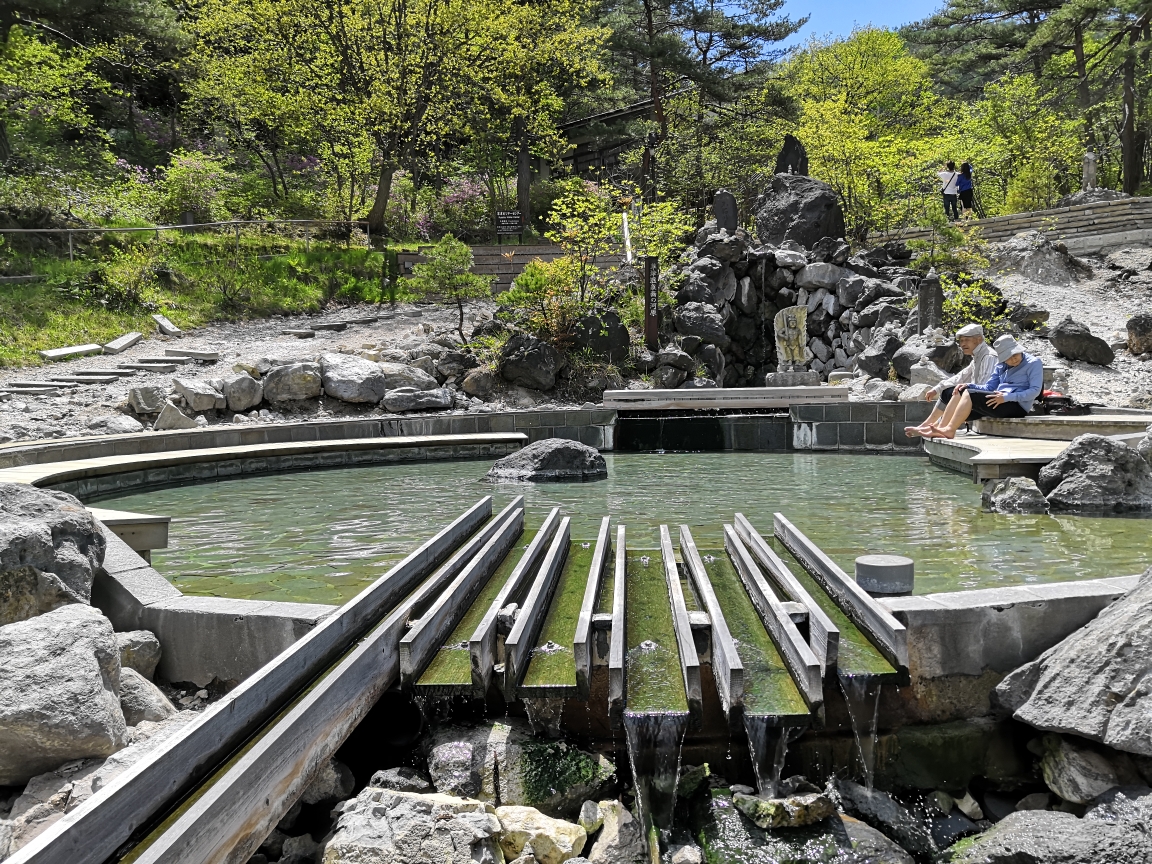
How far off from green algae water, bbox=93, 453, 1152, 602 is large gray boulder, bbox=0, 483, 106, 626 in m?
0.76

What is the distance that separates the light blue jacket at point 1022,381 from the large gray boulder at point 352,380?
31.6ft

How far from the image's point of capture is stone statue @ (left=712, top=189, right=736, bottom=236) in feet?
74.9

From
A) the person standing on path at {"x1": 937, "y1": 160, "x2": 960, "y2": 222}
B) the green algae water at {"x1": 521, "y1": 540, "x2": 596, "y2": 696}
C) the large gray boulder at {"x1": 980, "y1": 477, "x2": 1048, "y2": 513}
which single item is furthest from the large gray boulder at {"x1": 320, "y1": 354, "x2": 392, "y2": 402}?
the person standing on path at {"x1": 937, "y1": 160, "x2": 960, "y2": 222}

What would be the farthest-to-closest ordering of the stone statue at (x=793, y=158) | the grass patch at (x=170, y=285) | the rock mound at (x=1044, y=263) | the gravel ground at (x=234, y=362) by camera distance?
the stone statue at (x=793, y=158), the rock mound at (x=1044, y=263), the grass patch at (x=170, y=285), the gravel ground at (x=234, y=362)

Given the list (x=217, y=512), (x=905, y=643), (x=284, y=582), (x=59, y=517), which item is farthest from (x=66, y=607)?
(x=217, y=512)

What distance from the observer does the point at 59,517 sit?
4043 mm

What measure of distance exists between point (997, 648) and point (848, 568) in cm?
135

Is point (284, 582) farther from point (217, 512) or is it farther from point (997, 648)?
point (997, 648)

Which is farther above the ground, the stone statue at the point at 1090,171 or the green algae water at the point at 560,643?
the stone statue at the point at 1090,171

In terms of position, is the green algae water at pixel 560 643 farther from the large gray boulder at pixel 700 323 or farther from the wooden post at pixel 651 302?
the large gray boulder at pixel 700 323

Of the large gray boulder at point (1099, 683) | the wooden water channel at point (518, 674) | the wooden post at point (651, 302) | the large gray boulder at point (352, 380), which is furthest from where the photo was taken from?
the wooden post at point (651, 302)

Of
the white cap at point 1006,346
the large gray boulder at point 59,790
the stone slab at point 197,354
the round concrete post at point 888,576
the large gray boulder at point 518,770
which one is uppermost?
the stone slab at point 197,354

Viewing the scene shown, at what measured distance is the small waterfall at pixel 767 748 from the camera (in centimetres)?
309

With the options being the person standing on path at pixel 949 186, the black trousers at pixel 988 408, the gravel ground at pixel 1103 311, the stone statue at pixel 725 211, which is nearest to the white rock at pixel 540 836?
the black trousers at pixel 988 408
